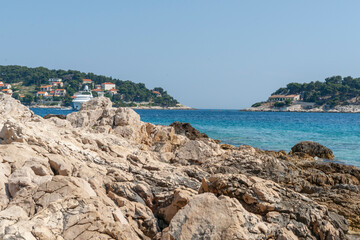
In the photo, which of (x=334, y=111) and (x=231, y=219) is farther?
(x=334, y=111)

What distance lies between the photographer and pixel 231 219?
4.68 metres

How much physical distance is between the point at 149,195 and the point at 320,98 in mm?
135850

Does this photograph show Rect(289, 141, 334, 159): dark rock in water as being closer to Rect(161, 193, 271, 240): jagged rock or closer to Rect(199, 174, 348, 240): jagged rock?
Rect(199, 174, 348, 240): jagged rock

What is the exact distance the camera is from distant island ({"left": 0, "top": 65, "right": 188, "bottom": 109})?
134000 mm

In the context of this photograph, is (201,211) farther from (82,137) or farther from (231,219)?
(82,137)

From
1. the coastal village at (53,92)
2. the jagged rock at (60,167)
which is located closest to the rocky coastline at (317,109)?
the coastal village at (53,92)

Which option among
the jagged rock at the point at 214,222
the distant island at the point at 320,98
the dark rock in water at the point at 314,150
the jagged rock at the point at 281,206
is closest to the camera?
the jagged rock at the point at 214,222

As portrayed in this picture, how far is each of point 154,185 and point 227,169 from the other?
8.17ft

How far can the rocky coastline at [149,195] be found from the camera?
14.9ft

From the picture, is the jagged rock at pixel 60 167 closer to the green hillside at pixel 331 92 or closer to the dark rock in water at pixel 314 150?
the dark rock in water at pixel 314 150

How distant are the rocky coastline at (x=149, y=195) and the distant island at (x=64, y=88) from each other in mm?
123239

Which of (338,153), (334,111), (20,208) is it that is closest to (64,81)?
(334,111)

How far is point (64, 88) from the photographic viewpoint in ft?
499

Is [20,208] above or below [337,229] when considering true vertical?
above
